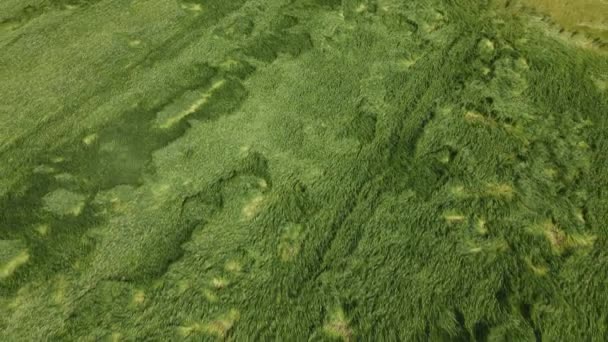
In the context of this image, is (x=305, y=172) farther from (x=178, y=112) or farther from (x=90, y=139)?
(x=90, y=139)

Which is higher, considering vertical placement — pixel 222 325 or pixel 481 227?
pixel 481 227

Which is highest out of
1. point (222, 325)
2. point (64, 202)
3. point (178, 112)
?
point (178, 112)

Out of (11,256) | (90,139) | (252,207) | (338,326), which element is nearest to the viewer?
(338,326)

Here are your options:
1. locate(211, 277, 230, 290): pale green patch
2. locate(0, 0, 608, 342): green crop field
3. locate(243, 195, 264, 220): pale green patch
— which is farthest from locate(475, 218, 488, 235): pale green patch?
locate(211, 277, 230, 290): pale green patch

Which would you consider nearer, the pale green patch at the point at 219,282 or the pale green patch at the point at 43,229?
the pale green patch at the point at 219,282

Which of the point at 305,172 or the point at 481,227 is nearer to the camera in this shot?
the point at 481,227

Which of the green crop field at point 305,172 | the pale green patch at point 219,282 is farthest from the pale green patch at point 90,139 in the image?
the pale green patch at point 219,282

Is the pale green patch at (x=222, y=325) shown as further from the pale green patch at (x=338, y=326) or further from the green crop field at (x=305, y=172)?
the pale green patch at (x=338, y=326)

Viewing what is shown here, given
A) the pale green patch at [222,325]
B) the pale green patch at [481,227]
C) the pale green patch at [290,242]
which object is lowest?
the pale green patch at [222,325]

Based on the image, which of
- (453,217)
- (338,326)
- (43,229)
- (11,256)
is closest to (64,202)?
(43,229)

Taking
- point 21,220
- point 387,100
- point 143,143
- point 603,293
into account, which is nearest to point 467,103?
point 387,100
